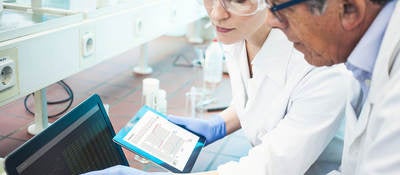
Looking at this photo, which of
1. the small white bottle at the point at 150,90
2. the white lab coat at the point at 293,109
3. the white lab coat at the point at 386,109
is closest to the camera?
the white lab coat at the point at 386,109

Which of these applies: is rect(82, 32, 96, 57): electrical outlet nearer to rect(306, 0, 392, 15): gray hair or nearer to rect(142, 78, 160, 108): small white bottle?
rect(142, 78, 160, 108): small white bottle

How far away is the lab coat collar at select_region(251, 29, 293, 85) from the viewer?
1.07 meters

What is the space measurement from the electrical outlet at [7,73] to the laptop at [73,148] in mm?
213

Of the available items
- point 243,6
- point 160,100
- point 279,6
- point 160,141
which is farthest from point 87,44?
point 279,6

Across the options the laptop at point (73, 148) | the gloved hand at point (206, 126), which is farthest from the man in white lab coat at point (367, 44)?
the gloved hand at point (206, 126)

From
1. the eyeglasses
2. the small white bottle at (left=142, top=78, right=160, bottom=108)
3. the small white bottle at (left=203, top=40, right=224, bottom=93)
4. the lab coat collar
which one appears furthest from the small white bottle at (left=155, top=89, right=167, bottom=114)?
the eyeglasses

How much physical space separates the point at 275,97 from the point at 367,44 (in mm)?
466

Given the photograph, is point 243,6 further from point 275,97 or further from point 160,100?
point 160,100

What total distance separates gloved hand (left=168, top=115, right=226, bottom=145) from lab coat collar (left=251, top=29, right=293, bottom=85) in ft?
0.86

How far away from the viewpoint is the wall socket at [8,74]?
37.1 inches

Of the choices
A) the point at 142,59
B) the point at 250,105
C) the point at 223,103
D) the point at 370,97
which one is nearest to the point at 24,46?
the point at 250,105

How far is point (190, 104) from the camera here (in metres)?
1.78

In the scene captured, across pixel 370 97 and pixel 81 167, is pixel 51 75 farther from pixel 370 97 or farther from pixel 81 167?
pixel 370 97

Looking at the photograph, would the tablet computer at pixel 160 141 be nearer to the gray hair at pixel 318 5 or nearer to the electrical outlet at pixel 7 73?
the electrical outlet at pixel 7 73
